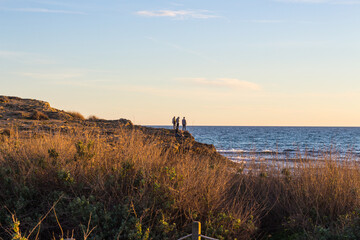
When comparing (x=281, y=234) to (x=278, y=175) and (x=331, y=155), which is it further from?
(x=331, y=155)

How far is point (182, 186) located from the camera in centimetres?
663

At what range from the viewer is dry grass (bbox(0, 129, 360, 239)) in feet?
21.0

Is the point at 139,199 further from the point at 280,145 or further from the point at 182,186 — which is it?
the point at 280,145

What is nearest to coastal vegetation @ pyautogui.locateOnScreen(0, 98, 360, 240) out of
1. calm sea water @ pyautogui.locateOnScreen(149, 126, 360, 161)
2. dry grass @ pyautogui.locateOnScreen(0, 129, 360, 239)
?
dry grass @ pyautogui.locateOnScreen(0, 129, 360, 239)

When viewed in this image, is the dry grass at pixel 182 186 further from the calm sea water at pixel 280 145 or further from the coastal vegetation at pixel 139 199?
the calm sea water at pixel 280 145

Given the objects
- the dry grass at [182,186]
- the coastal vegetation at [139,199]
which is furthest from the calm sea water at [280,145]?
the coastal vegetation at [139,199]

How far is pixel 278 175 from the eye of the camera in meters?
9.34

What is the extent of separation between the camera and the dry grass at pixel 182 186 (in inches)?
252

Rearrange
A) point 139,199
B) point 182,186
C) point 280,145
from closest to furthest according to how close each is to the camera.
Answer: point 139,199
point 182,186
point 280,145

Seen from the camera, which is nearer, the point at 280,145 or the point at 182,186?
the point at 182,186

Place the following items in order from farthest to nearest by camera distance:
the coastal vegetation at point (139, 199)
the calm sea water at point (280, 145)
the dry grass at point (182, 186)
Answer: the calm sea water at point (280, 145), the dry grass at point (182, 186), the coastal vegetation at point (139, 199)

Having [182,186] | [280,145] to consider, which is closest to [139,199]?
[182,186]

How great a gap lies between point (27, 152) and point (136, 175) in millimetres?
2854

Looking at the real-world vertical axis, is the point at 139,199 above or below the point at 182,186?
below
